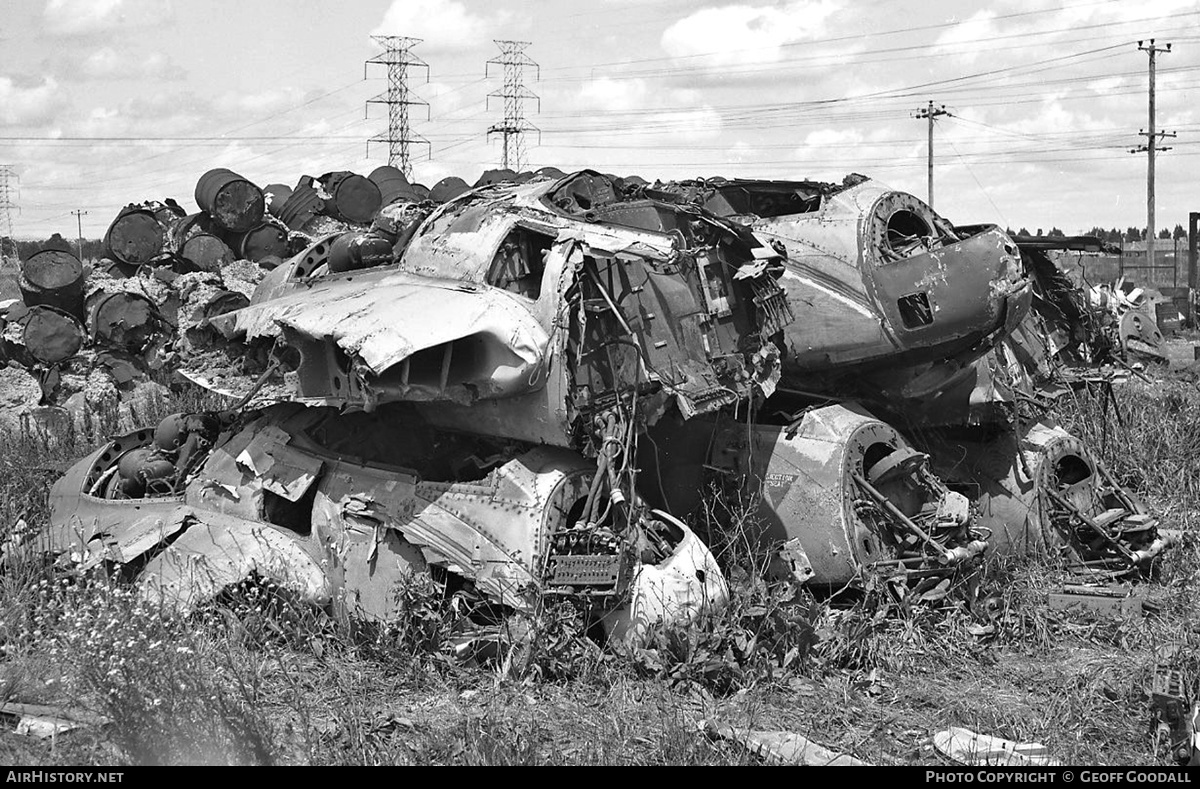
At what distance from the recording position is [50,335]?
15133mm

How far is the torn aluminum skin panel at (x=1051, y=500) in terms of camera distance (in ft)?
30.1

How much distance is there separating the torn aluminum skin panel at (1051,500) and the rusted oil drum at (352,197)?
11.7 meters

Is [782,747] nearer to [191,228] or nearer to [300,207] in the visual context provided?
[191,228]

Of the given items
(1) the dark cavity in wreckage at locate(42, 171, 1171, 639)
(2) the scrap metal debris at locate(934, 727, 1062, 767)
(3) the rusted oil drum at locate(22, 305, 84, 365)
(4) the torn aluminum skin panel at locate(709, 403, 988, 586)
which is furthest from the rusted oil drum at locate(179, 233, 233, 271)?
(2) the scrap metal debris at locate(934, 727, 1062, 767)

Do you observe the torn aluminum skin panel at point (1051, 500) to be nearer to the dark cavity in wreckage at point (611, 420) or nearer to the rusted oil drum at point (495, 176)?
the dark cavity in wreckage at point (611, 420)

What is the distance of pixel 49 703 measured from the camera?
6121 mm

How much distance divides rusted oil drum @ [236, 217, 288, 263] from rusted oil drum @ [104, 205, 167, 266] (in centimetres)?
118

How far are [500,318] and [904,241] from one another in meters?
3.66

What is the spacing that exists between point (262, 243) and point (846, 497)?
11.7m

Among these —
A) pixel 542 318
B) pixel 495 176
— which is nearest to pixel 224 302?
pixel 495 176

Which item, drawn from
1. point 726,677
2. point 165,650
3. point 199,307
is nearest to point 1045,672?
point 726,677

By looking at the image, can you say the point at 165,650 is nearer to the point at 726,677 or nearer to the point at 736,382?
the point at 726,677

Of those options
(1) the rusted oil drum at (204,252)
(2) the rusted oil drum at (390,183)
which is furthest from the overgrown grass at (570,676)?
(2) the rusted oil drum at (390,183)

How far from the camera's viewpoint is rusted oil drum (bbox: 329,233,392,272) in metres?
8.74
